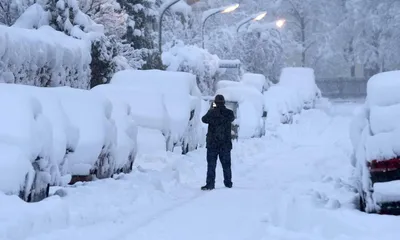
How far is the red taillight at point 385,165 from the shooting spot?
7723 millimetres

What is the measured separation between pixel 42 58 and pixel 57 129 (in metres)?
9.06

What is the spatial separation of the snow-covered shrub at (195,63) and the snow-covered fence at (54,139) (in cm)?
2107

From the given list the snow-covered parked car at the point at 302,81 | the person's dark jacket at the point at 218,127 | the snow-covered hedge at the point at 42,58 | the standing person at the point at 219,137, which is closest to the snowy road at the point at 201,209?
the standing person at the point at 219,137

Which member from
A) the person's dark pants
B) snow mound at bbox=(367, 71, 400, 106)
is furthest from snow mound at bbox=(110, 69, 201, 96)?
snow mound at bbox=(367, 71, 400, 106)

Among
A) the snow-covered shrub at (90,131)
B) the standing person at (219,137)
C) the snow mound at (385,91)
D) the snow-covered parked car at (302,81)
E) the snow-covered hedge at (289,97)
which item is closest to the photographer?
the snow mound at (385,91)

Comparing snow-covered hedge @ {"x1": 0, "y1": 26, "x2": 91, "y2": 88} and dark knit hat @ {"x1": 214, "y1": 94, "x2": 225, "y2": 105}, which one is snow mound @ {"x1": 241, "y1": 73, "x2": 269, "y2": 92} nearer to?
snow-covered hedge @ {"x1": 0, "y1": 26, "x2": 91, "y2": 88}

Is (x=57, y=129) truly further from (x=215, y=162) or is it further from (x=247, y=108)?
(x=247, y=108)

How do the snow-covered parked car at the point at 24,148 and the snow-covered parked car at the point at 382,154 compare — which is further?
the snow-covered parked car at the point at 382,154

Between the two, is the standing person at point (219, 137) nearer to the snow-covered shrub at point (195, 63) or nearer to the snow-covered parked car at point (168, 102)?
the snow-covered parked car at point (168, 102)

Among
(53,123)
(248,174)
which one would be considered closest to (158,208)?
(53,123)

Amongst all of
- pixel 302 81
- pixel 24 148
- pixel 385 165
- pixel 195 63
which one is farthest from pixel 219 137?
pixel 302 81

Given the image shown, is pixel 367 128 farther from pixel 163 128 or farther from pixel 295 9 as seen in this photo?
pixel 295 9

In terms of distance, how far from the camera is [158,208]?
944cm

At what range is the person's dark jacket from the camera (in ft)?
39.9
